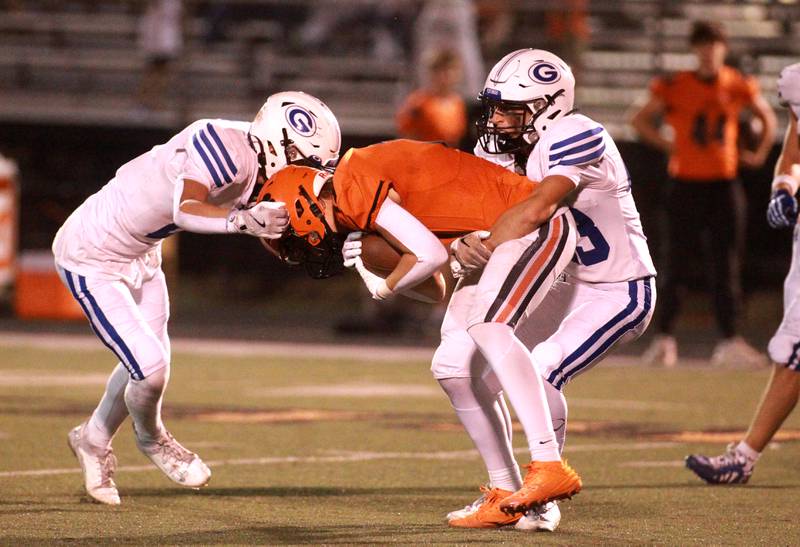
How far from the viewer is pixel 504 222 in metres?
4.70

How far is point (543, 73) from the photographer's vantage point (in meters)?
4.98

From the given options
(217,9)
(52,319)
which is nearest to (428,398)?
(52,319)

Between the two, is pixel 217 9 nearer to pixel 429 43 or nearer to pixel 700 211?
pixel 429 43

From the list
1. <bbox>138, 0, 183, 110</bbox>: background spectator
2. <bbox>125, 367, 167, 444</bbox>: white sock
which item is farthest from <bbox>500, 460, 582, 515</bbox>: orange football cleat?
<bbox>138, 0, 183, 110</bbox>: background spectator

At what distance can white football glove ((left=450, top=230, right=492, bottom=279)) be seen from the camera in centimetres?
Result: 472

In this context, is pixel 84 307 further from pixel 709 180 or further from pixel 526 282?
pixel 709 180

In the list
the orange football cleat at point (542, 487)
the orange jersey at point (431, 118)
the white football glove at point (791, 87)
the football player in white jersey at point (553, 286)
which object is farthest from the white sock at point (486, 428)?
the orange jersey at point (431, 118)

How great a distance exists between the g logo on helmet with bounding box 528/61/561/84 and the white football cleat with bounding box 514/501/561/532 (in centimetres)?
129

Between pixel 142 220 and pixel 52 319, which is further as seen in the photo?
pixel 52 319

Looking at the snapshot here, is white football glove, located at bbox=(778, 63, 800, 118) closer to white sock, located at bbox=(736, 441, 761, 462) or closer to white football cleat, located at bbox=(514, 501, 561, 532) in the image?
white sock, located at bbox=(736, 441, 761, 462)

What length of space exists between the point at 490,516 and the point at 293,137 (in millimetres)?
1372

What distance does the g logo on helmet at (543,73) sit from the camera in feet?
16.3

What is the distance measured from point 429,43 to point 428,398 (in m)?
6.11

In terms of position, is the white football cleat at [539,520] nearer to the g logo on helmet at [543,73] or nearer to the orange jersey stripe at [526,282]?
the orange jersey stripe at [526,282]
